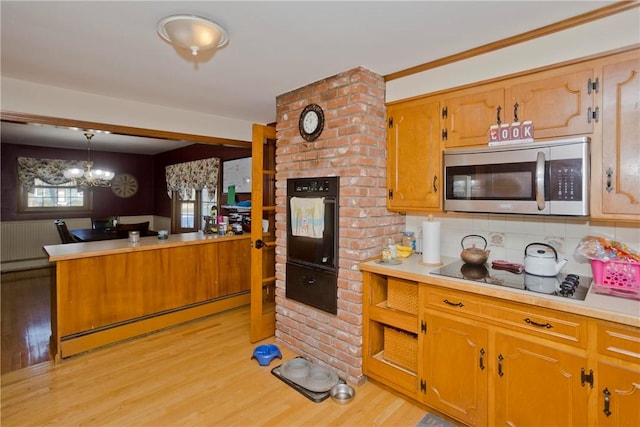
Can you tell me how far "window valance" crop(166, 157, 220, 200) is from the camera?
5.37 meters

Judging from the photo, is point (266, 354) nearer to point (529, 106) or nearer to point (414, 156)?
point (414, 156)

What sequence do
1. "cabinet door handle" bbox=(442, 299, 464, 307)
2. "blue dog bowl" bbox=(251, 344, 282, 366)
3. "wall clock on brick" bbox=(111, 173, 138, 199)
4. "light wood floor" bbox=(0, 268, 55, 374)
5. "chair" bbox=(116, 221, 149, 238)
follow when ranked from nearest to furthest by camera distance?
"cabinet door handle" bbox=(442, 299, 464, 307) < "blue dog bowl" bbox=(251, 344, 282, 366) < "light wood floor" bbox=(0, 268, 55, 374) < "chair" bbox=(116, 221, 149, 238) < "wall clock on brick" bbox=(111, 173, 138, 199)

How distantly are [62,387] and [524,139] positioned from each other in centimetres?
352

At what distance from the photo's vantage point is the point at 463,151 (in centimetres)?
209

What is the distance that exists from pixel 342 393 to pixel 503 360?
106 centimetres

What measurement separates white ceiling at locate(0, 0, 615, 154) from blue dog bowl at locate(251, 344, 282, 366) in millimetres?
2200

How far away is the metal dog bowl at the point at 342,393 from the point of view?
2176 millimetres

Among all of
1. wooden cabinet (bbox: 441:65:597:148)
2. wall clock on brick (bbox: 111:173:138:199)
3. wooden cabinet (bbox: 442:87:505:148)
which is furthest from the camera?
wall clock on brick (bbox: 111:173:138:199)

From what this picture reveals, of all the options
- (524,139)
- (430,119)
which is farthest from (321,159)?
(524,139)

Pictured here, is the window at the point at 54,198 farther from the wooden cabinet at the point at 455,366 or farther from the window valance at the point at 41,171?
the wooden cabinet at the point at 455,366

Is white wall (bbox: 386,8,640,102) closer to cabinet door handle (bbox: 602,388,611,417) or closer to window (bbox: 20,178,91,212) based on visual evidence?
cabinet door handle (bbox: 602,388,611,417)

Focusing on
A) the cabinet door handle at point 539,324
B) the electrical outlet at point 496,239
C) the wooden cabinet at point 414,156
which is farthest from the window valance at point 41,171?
the cabinet door handle at point 539,324

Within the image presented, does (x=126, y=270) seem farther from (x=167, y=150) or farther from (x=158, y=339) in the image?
(x=167, y=150)

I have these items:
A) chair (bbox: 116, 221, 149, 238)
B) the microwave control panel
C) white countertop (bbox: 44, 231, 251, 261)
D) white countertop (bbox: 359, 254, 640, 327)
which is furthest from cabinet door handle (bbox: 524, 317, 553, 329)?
chair (bbox: 116, 221, 149, 238)
